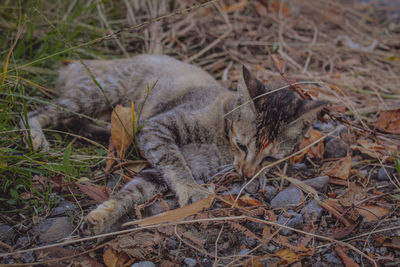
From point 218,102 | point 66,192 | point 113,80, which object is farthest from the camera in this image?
point 113,80

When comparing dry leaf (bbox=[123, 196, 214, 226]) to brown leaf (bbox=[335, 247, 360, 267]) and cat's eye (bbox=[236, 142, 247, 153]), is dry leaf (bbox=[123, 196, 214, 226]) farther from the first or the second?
brown leaf (bbox=[335, 247, 360, 267])

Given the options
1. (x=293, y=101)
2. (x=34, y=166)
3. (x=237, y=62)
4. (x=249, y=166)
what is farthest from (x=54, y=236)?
(x=237, y=62)

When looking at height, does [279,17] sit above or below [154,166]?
above

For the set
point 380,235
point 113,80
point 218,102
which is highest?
point 113,80

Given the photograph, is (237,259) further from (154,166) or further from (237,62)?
(237,62)

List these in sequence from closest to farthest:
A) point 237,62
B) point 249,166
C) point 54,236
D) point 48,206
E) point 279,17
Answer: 1. point 54,236
2. point 48,206
3. point 249,166
4. point 237,62
5. point 279,17

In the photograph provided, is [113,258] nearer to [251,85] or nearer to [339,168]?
[251,85]
